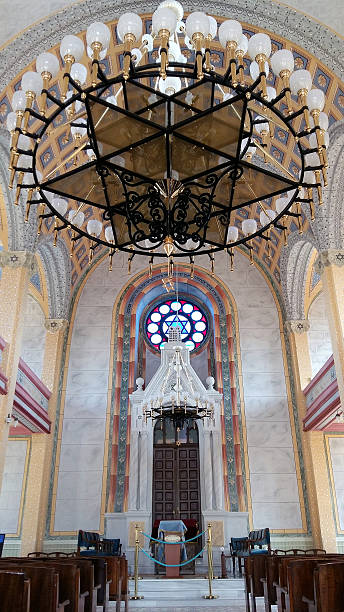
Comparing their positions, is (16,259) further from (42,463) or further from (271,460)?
(271,460)

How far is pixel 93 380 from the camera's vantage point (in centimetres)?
1391

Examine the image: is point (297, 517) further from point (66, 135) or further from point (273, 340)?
point (66, 135)

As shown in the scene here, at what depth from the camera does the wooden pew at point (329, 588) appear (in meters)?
3.26

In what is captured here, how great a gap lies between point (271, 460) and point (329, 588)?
1003 centimetres

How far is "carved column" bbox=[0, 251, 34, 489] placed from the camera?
914 centimetres

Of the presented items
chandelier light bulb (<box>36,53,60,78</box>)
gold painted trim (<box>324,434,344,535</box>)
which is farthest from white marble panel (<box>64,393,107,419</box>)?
chandelier light bulb (<box>36,53,60,78</box>)

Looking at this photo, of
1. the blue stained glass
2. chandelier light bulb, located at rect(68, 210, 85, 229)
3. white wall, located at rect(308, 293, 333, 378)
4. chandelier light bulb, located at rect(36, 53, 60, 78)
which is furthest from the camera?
the blue stained glass

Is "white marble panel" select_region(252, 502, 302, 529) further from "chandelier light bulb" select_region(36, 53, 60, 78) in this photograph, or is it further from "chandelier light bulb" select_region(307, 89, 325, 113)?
"chandelier light bulb" select_region(36, 53, 60, 78)

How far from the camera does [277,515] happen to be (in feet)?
40.6

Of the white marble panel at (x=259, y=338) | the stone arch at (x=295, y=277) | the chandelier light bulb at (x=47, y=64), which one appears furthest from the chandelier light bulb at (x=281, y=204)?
the white marble panel at (x=259, y=338)

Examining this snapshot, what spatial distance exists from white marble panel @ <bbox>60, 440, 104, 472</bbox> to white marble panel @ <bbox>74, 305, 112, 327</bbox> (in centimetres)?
358

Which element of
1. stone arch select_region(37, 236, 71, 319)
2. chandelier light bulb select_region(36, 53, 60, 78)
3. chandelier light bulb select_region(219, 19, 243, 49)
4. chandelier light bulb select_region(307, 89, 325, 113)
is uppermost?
stone arch select_region(37, 236, 71, 319)

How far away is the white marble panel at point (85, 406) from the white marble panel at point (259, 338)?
4340 millimetres

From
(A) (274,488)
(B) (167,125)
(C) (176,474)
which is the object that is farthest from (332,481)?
(B) (167,125)
